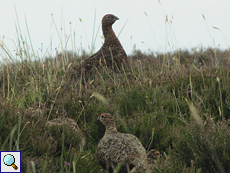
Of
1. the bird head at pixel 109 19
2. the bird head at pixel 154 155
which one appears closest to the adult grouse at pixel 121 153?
the bird head at pixel 154 155

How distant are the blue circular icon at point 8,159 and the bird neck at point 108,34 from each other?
4495mm

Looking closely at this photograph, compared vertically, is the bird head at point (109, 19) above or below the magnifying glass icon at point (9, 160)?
above

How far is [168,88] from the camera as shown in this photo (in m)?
4.57

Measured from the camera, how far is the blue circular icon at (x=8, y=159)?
88.7 inches

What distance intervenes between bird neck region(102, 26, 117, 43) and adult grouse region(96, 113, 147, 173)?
391 cm

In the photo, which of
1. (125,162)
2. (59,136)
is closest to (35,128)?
(59,136)

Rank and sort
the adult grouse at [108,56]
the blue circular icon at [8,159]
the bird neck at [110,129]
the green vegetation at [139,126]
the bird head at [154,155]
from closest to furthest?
the blue circular icon at [8,159] < the green vegetation at [139,126] < the bird head at [154,155] < the bird neck at [110,129] < the adult grouse at [108,56]

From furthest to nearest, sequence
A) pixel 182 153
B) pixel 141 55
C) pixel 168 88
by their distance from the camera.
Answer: pixel 141 55
pixel 168 88
pixel 182 153

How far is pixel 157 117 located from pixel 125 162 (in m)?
1.22

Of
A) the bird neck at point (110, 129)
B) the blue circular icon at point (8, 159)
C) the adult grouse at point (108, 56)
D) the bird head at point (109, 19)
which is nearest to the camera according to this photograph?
the blue circular icon at point (8, 159)

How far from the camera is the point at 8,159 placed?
7.53 feet

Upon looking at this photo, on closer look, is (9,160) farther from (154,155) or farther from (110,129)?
(154,155)

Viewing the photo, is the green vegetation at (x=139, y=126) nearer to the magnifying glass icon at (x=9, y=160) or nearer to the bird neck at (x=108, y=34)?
the magnifying glass icon at (x=9, y=160)

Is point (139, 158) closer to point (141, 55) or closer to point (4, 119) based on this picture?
point (4, 119)
